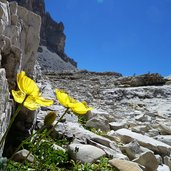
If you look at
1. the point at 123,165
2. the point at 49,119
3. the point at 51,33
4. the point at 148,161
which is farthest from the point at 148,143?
the point at 51,33

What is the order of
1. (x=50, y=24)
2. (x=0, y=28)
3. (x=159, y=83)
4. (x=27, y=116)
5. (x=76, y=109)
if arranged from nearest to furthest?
(x=76, y=109) < (x=0, y=28) < (x=27, y=116) < (x=159, y=83) < (x=50, y=24)

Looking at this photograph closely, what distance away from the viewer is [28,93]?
1.02 m

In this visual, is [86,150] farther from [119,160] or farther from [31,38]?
[31,38]

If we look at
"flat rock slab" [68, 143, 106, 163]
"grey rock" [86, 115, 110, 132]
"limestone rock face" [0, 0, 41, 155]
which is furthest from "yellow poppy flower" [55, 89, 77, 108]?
"grey rock" [86, 115, 110, 132]

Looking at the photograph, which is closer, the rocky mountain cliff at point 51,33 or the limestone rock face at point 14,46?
the limestone rock face at point 14,46

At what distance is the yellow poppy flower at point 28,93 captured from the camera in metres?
1.00

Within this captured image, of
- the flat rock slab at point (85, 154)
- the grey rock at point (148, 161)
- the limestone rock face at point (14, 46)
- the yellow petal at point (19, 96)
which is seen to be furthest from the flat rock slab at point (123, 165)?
the yellow petal at point (19, 96)

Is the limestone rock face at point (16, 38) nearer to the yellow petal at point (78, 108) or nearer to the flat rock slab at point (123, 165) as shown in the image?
the flat rock slab at point (123, 165)

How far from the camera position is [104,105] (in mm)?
11734

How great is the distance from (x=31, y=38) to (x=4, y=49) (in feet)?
3.13

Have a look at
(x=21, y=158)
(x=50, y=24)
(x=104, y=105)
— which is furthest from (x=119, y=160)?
(x=50, y=24)

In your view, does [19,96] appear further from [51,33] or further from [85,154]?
[51,33]

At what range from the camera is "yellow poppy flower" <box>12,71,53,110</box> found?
1001 mm

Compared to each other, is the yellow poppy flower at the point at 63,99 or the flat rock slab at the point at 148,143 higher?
the flat rock slab at the point at 148,143
